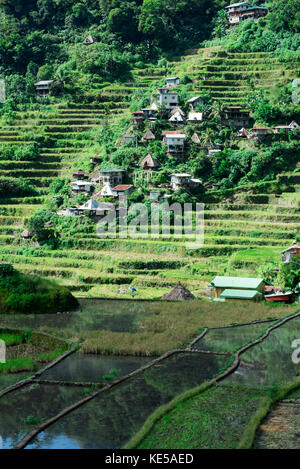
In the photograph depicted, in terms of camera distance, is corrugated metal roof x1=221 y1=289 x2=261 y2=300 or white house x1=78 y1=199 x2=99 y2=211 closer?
corrugated metal roof x1=221 y1=289 x2=261 y2=300

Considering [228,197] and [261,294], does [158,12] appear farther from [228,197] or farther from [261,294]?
[261,294]

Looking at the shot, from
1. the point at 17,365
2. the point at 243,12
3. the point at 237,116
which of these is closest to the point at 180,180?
the point at 237,116

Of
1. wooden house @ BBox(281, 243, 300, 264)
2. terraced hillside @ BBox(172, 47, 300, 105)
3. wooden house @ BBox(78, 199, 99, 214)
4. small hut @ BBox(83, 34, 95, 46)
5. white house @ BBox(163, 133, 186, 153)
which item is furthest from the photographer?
small hut @ BBox(83, 34, 95, 46)

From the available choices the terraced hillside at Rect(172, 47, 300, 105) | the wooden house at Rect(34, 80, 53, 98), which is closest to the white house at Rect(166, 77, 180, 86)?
the terraced hillside at Rect(172, 47, 300, 105)

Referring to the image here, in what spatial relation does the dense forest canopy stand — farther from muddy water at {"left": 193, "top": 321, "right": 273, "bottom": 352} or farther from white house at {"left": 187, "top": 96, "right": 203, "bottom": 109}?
muddy water at {"left": 193, "top": 321, "right": 273, "bottom": 352}

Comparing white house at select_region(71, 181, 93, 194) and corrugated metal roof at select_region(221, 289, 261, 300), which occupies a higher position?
white house at select_region(71, 181, 93, 194)
